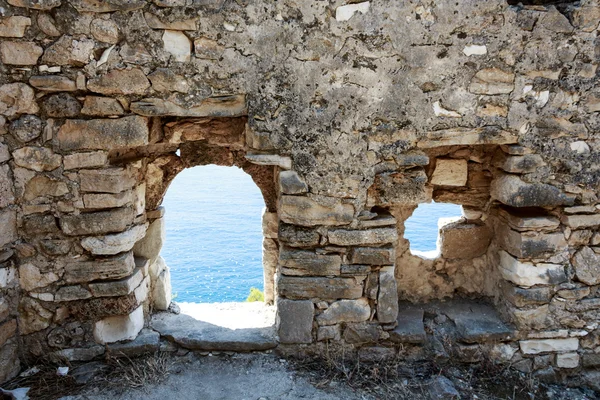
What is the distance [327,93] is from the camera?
115 inches

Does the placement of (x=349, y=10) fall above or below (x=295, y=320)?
above

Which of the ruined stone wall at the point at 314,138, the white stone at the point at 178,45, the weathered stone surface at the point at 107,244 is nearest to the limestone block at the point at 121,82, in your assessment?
the ruined stone wall at the point at 314,138

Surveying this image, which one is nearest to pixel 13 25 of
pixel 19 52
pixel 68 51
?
pixel 19 52

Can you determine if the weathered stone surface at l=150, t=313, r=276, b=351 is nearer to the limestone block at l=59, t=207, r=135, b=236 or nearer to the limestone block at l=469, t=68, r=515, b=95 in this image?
the limestone block at l=59, t=207, r=135, b=236

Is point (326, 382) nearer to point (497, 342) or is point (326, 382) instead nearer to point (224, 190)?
point (497, 342)

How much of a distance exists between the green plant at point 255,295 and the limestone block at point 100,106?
4086mm

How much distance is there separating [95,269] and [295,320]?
4.43ft

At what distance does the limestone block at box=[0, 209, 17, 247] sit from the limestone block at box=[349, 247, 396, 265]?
2158 millimetres

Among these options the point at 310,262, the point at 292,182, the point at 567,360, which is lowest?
the point at 567,360

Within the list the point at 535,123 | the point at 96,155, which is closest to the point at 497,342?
the point at 535,123

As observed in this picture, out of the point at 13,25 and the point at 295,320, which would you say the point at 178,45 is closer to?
the point at 13,25

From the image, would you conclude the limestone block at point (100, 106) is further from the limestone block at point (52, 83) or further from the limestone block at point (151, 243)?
the limestone block at point (151, 243)

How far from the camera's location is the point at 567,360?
3.35 meters

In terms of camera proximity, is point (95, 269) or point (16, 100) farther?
point (95, 269)
